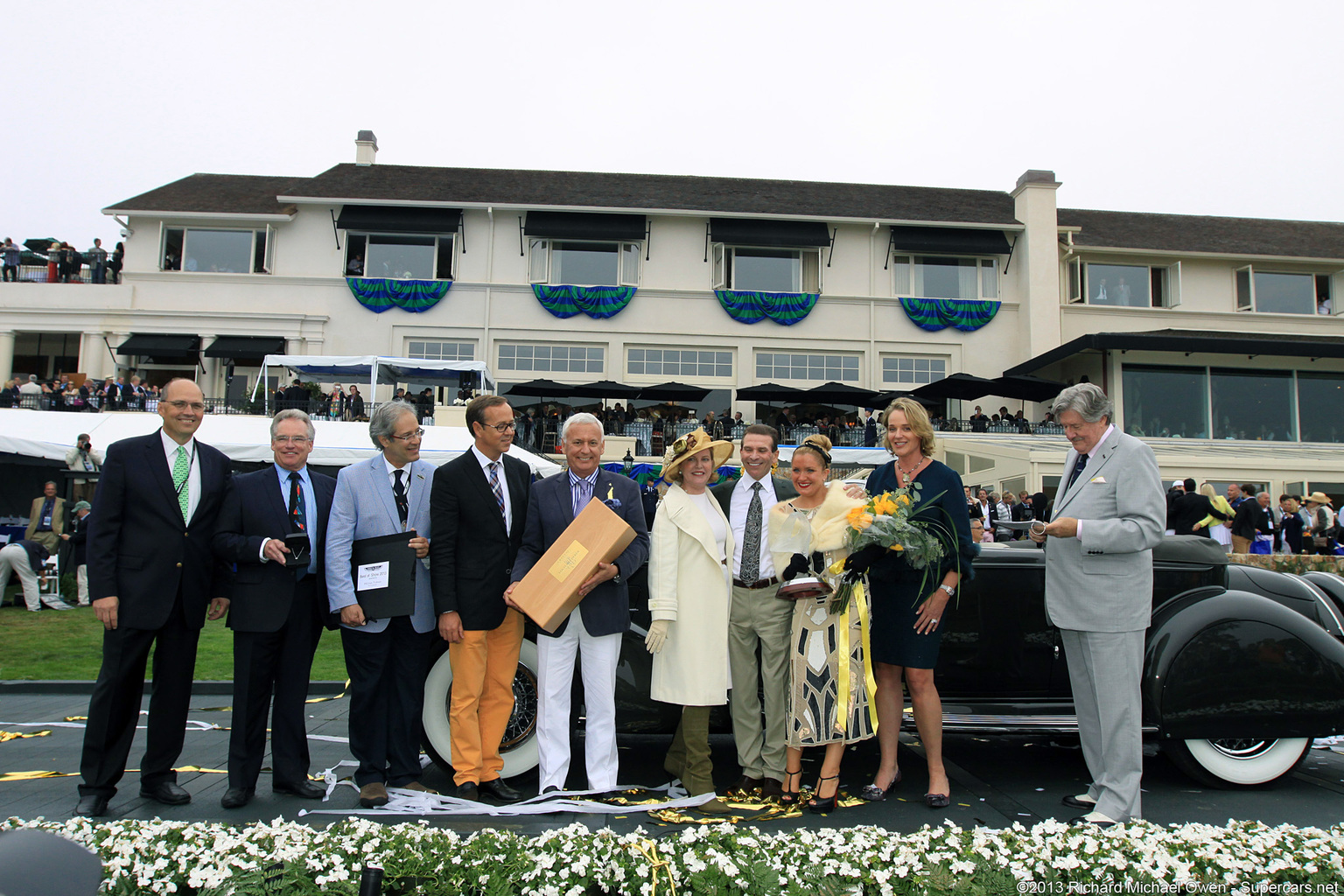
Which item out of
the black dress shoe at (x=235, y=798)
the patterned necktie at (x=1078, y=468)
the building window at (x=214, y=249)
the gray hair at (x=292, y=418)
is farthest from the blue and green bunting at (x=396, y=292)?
the patterned necktie at (x=1078, y=468)

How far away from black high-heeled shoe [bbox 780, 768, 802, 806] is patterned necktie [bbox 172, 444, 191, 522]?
342 centimetres

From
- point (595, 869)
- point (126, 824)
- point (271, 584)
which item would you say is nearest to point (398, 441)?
point (271, 584)

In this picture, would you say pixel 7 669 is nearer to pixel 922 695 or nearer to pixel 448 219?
pixel 922 695

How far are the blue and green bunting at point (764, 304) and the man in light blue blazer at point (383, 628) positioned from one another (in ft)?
75.7

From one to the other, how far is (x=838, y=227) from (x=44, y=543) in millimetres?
23776

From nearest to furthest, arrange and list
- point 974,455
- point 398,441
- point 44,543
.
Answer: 1. point 398,441
2. point 44,543
3. point 974,455

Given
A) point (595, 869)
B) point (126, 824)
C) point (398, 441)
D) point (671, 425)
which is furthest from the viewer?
point (671, 425)

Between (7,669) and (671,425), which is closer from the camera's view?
(7,669)

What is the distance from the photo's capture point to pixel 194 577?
4.25m

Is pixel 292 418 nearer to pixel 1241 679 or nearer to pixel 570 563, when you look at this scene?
pixel 570 563

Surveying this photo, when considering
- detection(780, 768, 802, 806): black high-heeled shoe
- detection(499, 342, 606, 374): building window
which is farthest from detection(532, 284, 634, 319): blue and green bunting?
detection(780, 768, 802, 806): black high-heeled shoe

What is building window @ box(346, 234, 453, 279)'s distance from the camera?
26.8 m

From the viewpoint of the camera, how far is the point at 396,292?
2611 centimetres

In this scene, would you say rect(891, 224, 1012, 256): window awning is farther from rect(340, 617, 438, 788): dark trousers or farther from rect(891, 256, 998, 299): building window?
rect(340, 617, 438, 788): dark trousers
